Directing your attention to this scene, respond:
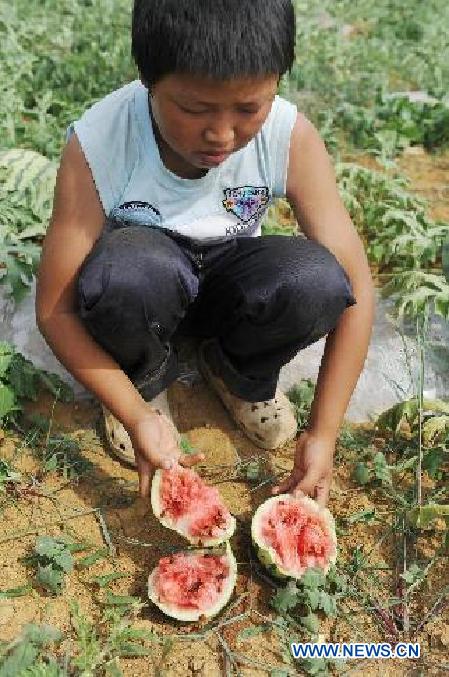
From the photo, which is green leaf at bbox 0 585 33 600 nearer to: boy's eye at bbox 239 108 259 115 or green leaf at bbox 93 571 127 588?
green leaf at bbox 93 571 127 588

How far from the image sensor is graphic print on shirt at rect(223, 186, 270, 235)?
3.01 metres

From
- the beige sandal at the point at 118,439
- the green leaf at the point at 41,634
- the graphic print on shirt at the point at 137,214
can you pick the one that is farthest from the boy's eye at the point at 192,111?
the green leaf at the point at 41,634

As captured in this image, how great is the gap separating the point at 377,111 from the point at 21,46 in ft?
8.11

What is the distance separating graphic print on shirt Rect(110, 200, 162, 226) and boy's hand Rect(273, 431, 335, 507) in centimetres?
93

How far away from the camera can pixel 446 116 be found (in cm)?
556

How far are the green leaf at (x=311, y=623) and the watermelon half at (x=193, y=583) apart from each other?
25 cm

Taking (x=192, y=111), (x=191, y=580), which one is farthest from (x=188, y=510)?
(x=192, y=111)

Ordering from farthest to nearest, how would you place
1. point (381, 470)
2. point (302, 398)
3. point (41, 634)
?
point (302, 398) → point (381, 470) → point (41, 634)

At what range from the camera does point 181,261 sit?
9.86 feet

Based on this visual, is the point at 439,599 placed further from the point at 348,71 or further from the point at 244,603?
the point at 348,71

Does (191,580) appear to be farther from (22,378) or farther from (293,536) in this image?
(22,378)

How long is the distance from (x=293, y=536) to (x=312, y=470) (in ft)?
0.75

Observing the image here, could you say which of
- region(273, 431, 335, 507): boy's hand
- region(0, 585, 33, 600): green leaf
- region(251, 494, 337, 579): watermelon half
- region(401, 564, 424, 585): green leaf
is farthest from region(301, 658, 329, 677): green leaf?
region(0, 585, 33, 600): green leaf

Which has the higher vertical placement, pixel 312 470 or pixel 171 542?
pixel 312 470
